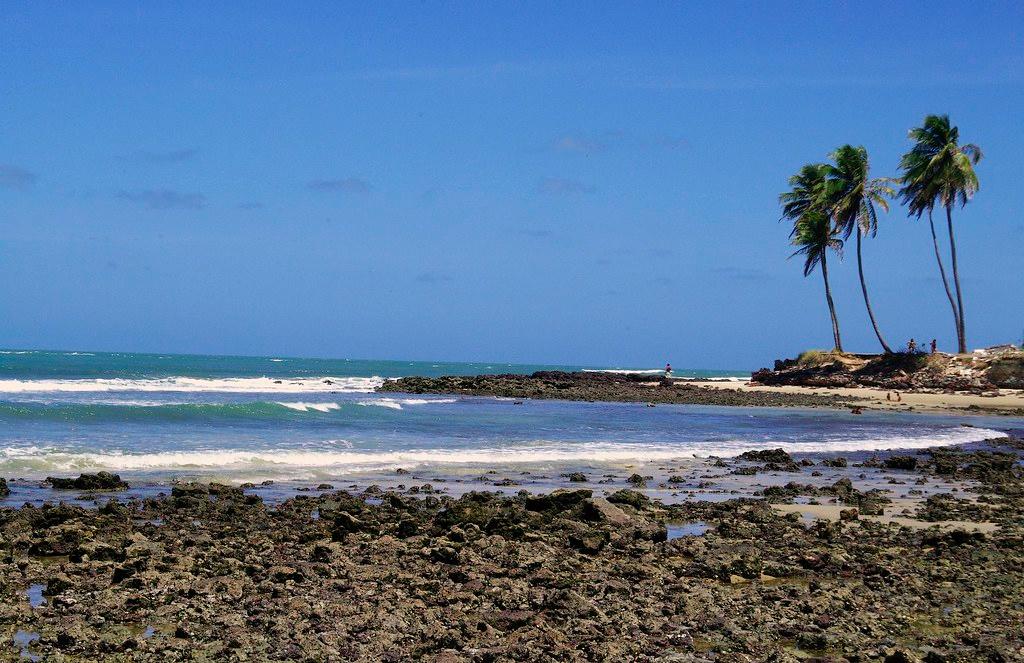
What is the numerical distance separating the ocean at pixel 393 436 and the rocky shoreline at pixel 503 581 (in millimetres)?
4303

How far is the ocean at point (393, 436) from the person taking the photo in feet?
54.5

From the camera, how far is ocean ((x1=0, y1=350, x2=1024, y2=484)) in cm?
1662

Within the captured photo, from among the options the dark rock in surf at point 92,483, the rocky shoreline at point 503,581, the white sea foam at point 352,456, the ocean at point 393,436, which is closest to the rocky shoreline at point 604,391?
the ocean at point 393,436

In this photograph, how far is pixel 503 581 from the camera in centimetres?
795

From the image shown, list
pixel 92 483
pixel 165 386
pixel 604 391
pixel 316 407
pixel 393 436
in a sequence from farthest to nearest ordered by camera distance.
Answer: pixel 165 386, pixel 604 391, pixel 316 407, pixel 393 436, pixel 92 483

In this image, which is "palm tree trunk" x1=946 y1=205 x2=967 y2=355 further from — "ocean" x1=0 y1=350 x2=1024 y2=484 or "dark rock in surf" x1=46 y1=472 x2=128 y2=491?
"dark rock in surf" x1=46 y1=472 x2=128 y2=491

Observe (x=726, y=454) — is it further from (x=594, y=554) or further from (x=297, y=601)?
(x=297, y=601)

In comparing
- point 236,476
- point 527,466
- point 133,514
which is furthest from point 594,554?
point 527,466

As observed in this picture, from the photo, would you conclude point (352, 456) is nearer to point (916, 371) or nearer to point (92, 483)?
point (92, 483)

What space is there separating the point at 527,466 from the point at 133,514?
8.40 meters

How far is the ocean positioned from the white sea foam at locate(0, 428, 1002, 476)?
0.03m

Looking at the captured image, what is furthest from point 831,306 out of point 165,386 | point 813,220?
point 165,386

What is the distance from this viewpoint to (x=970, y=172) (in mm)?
49969

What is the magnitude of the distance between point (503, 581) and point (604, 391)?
40.7 m
